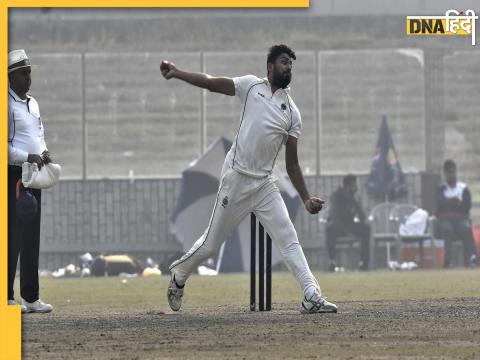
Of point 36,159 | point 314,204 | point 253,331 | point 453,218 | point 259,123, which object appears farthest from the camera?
point 453,218

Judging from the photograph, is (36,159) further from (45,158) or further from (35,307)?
(35,307)

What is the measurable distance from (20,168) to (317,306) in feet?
9.08

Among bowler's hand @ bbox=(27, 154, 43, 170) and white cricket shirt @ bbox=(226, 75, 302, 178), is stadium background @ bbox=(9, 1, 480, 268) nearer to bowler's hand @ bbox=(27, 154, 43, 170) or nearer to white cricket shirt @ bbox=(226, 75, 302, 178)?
bowler's hand @ bbox=(27, 154, 43, 170)

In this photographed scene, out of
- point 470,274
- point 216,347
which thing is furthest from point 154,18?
point 216,347

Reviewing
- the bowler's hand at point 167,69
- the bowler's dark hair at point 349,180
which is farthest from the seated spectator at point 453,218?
the bowler's hand at point 167,69

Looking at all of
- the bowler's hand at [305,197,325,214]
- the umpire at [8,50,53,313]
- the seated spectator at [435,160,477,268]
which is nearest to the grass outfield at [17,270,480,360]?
the umpire at [8,50,53,313]

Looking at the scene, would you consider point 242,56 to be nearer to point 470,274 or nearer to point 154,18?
point 154,18

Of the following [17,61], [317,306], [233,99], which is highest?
[233,99]

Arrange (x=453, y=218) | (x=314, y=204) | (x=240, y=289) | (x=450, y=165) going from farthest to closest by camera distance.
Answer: (x=450, y=165) < (x=453, y=218) < (x=240, y=289) < (x=314, y=204)

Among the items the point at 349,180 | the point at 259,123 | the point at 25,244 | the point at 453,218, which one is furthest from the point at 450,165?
the point at 259,123

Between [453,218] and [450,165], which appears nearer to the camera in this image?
[453,218]

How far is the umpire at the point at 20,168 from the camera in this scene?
13.1 meters

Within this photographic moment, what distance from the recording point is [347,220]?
1102 inches

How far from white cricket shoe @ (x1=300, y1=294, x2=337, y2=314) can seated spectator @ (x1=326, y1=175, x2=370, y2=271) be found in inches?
605
